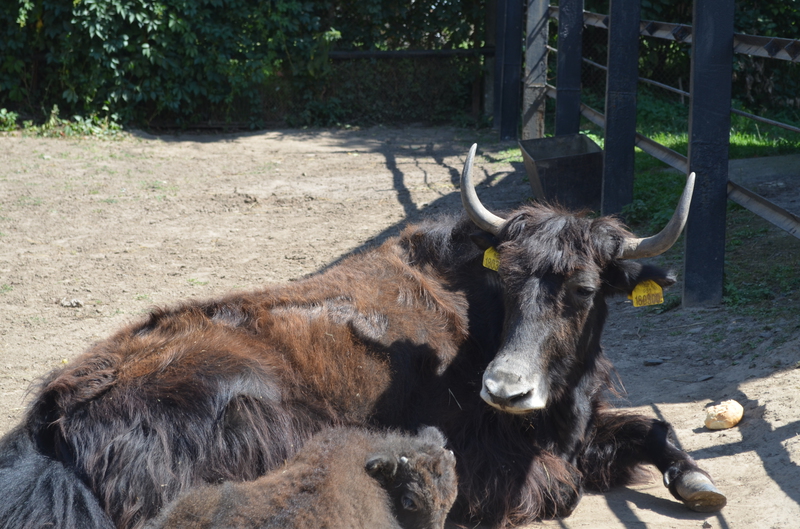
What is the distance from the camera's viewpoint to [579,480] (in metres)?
3.50

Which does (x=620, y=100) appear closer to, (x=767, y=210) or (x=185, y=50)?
(x=767, y=210)

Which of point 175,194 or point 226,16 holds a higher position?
point 226,16

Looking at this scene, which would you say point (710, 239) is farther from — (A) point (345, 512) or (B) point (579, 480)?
(A) point (345, 512)

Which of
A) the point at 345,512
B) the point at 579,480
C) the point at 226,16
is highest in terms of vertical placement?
the point at 226,16

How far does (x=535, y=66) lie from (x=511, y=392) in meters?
8.02

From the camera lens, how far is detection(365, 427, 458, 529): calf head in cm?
293

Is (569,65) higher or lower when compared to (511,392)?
higher

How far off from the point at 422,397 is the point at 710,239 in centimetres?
275

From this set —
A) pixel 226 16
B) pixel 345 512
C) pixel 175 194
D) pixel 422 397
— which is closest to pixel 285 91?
pixel 226 16

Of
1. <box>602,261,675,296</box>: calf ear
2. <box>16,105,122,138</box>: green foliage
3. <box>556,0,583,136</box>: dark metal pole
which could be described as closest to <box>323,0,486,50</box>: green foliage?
<box>16,105,122,138</box>: green foliage

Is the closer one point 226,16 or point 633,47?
point 633,47

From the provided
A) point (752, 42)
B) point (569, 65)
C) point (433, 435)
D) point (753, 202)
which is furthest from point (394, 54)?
point (433, 435)

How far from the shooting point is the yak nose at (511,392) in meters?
2.97

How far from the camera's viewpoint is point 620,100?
6.65m
